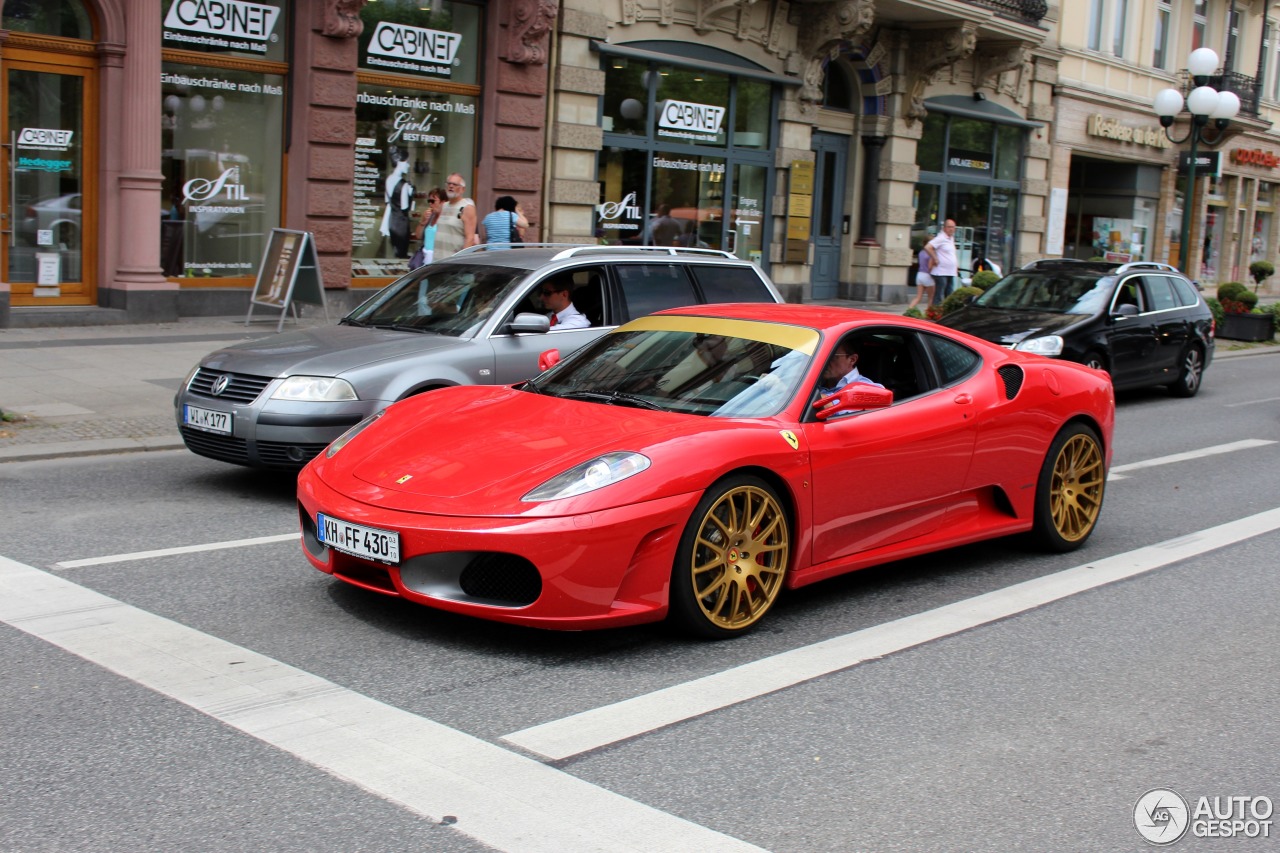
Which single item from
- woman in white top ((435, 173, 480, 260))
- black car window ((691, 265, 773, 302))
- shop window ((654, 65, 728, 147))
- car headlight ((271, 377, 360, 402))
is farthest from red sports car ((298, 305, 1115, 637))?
shop window ((654, 65, 728, 147))

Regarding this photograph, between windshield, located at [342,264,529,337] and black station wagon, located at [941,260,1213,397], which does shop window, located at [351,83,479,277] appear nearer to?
black station wagon, located at [941,260,1213,397]

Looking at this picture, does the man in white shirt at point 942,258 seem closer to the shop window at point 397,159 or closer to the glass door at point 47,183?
the shop window at point 397,159

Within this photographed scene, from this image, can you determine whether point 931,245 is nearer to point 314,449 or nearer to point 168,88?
point 168,88

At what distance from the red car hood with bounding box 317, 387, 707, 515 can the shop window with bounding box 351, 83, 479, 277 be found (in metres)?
13.0

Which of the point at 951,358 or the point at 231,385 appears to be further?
the point at 231,385

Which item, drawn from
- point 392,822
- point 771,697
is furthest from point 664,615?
point 392,822

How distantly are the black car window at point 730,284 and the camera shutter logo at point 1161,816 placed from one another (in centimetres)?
613

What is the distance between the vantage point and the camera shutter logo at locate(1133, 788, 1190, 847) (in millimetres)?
3994

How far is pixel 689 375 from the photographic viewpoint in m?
6.29

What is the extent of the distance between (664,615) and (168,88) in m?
13.5

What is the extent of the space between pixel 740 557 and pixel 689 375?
101 cm

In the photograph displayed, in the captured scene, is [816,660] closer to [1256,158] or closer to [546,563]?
[546,563]

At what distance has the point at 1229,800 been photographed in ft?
14.0

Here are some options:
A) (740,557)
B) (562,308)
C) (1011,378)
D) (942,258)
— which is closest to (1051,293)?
(562,308)
